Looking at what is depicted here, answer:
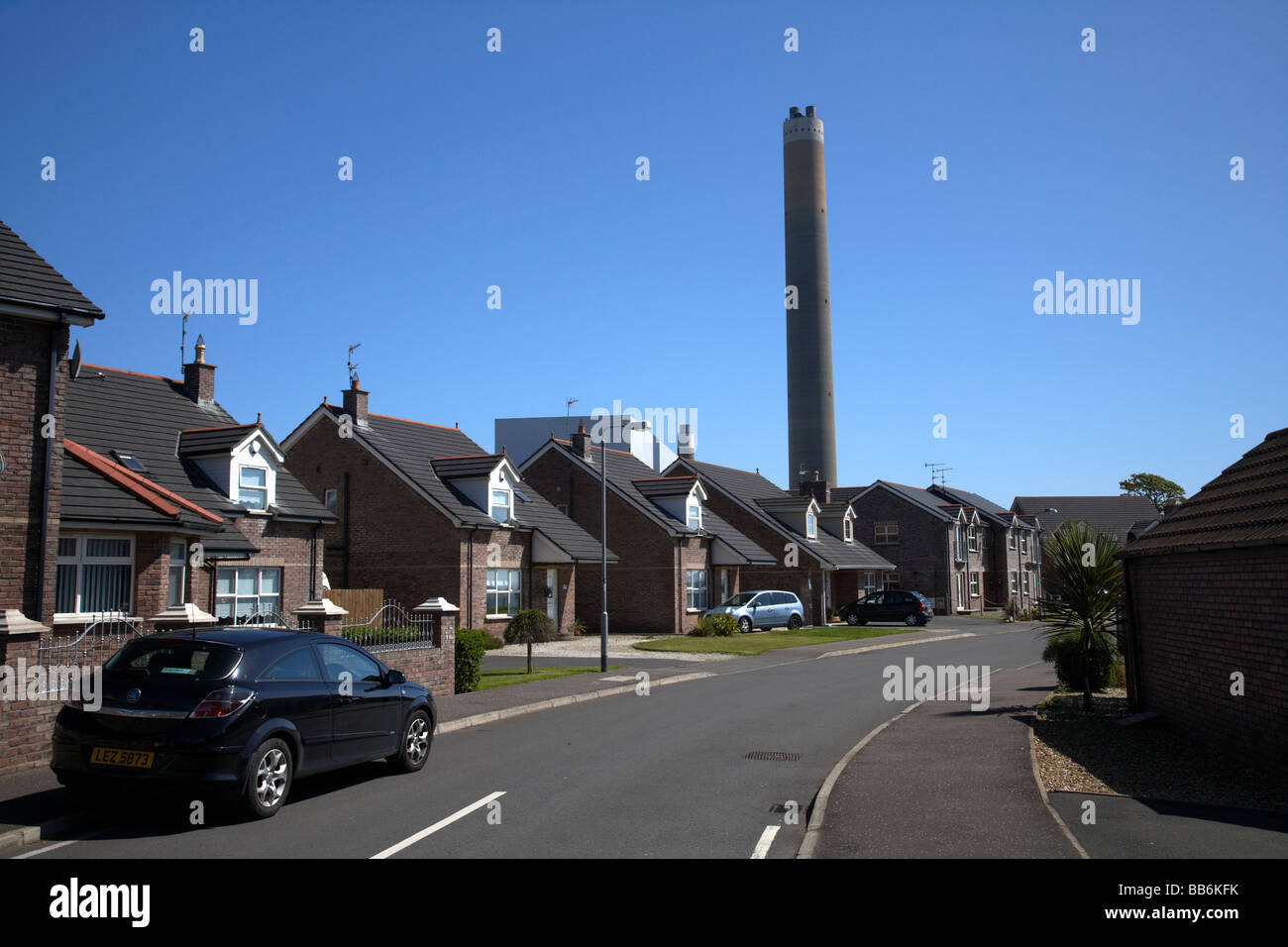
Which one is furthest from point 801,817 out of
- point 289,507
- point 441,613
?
point 289,507

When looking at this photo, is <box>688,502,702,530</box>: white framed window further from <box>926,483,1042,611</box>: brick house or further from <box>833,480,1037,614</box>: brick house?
<box>926,483,1042,611</box>: brick house

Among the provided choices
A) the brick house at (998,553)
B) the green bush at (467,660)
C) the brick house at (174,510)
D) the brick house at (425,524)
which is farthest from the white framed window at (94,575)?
the brick house at (998,553)

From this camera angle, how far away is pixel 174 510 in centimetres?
1709

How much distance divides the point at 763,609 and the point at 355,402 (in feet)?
59.2

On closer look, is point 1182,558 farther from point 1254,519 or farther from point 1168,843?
point 1168,843

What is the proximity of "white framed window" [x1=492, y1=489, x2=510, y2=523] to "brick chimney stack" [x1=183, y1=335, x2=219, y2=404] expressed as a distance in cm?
987

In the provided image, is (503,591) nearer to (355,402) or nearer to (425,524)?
(425,524)

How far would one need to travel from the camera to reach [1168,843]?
7.35 meters

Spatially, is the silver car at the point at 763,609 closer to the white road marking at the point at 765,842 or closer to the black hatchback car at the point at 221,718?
the black hatchback car at the point at 221,718

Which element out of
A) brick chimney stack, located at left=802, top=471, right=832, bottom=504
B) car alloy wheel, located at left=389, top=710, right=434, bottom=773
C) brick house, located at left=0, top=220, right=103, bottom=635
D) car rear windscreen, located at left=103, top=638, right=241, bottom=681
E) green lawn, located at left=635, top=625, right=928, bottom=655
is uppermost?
brick chimney stack, located at left=802, top=471, right=832, bottom=504

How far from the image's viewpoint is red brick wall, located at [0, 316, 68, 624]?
12.9m

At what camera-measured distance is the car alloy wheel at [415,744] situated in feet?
34.4

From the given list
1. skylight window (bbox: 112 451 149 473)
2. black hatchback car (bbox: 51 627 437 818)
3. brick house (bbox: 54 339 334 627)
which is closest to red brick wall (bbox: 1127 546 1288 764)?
black hatchback car (bbox: 51 627 437 818)
